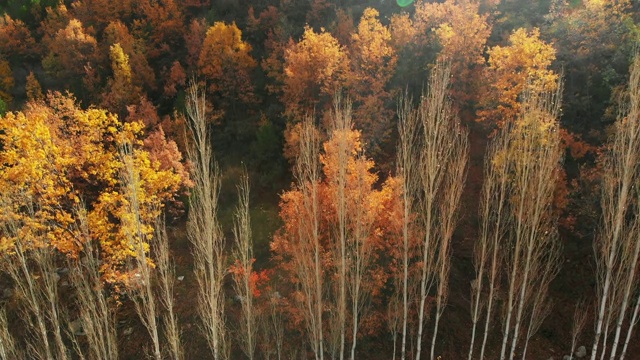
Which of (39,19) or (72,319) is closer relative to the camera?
(72,319)

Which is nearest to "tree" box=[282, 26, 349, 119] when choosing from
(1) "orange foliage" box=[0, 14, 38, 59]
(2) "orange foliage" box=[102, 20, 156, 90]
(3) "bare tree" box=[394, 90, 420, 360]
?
(3) "bare tree" box=[394, 90, 420, 360]

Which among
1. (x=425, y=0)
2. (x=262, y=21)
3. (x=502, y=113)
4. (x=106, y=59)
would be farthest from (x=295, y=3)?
(x=502, y=113)

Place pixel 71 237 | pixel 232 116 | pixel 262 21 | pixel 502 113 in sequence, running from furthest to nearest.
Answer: pixel 262 21 < pixel 232 116 < pixel 502 113 < pixel 71 237

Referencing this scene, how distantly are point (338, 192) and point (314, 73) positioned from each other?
1611 centimetres

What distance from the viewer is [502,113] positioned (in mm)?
23984

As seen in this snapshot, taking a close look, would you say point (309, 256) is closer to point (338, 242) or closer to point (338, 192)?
point (338, 242)

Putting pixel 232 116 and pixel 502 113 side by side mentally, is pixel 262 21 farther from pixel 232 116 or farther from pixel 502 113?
pixel 502 113

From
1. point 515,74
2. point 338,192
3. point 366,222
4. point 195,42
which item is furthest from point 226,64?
point 338,192

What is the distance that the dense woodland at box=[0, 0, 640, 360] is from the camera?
1500cm

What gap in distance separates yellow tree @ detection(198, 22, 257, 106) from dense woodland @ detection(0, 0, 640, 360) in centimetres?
17

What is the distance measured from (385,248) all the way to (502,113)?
33.8 ft

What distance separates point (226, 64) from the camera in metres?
36.4

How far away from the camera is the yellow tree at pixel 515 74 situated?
22875 mm

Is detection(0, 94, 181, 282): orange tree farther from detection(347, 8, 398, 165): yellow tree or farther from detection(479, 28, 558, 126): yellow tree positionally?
detection(479, 28, 558, 126): yellow tree
